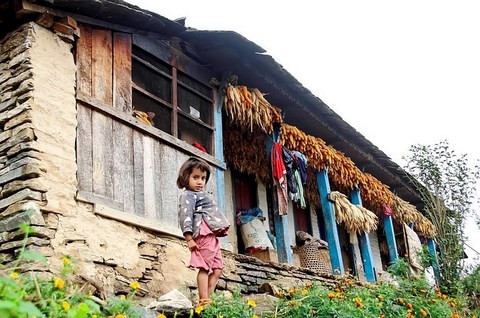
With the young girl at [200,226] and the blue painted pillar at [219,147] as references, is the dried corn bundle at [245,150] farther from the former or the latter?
the young girl at [200,226]

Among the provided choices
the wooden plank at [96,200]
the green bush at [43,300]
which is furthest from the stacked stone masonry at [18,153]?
the green bush at [43,300]

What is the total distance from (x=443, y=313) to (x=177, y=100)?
3.99 metres

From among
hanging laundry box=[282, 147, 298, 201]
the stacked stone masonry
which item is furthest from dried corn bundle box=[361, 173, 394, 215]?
the stacked stone masonry

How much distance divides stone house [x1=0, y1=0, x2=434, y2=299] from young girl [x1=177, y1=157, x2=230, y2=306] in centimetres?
89

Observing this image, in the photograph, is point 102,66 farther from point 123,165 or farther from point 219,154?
point 219,154

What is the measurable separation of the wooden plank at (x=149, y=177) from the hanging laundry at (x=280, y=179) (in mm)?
2610

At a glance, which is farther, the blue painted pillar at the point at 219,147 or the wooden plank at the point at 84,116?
the blue painted pillar at the point at 219,147

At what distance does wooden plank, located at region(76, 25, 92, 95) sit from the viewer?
6293mm

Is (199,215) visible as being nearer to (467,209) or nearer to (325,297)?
(325,297)

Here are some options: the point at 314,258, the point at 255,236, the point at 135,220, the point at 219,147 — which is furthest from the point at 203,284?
the point at 314,258

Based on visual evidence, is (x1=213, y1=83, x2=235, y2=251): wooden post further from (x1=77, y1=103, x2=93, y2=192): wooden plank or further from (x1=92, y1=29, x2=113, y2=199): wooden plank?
(x1=77, y1=103, x2=93, y2=192): wooden plank

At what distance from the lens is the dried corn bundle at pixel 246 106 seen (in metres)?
8.35

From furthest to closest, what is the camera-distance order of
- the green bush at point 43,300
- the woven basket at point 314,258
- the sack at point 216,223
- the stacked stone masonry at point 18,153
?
the woven basket at point 314,258
the sack at point 216,223
the stacked stone masonry at point 18,153
the green bush at point 43,300

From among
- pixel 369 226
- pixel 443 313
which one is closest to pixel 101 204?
pixel 443 313
